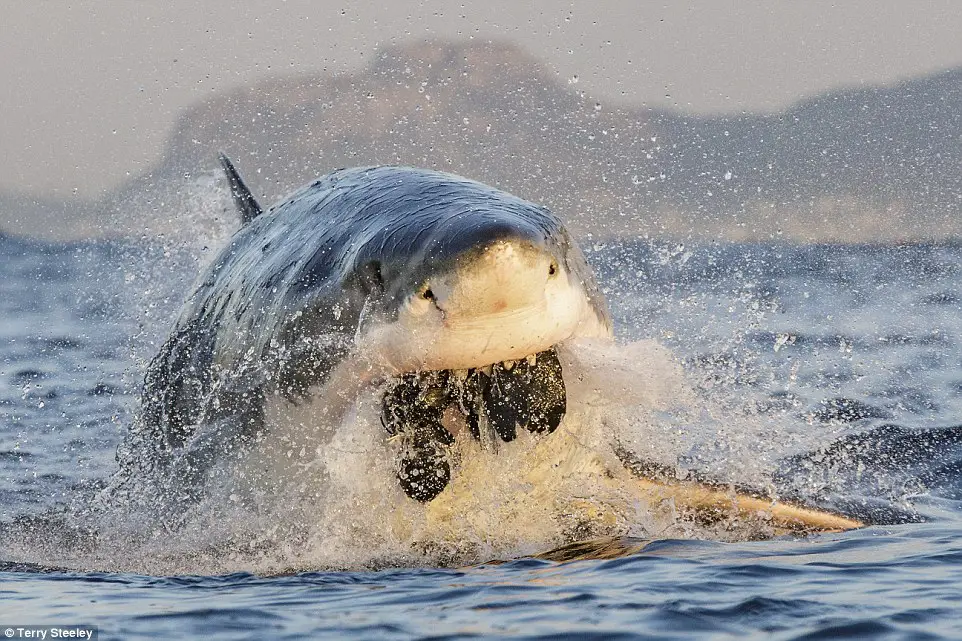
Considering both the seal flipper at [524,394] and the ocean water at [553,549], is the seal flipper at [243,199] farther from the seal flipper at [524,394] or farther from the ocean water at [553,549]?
the seal flipper at [524,394]

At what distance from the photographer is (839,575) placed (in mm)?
5723

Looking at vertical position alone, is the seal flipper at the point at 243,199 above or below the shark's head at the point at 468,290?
above

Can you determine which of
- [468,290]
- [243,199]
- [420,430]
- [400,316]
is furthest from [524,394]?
[243,199]

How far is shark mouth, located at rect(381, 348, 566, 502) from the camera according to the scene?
5.53m

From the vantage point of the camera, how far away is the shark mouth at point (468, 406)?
5531mm

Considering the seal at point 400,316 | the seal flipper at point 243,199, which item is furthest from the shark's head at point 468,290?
the seal flipper at point 243,199

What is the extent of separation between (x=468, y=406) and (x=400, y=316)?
0.59 m

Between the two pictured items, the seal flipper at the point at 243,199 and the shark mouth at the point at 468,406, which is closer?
the shark mouth at the point at 468,406

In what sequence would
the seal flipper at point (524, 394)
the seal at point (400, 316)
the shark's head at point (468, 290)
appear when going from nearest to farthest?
the shark's head at point (468, 290) → the seal at point (400, 316) → the seal flipper at point (524, 394)

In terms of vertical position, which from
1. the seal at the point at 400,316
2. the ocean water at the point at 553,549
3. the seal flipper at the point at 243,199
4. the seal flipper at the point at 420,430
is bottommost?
the ocean water at the point at 553,549

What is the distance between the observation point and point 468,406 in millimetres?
5660

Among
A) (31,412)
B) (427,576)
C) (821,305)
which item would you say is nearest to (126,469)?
(427,576)

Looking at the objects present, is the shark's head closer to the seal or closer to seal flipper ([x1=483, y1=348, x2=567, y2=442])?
the seal

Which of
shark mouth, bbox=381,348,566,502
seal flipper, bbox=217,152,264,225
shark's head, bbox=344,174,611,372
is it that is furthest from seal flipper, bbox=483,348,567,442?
seal flipper, bbox=217,152,264,225
